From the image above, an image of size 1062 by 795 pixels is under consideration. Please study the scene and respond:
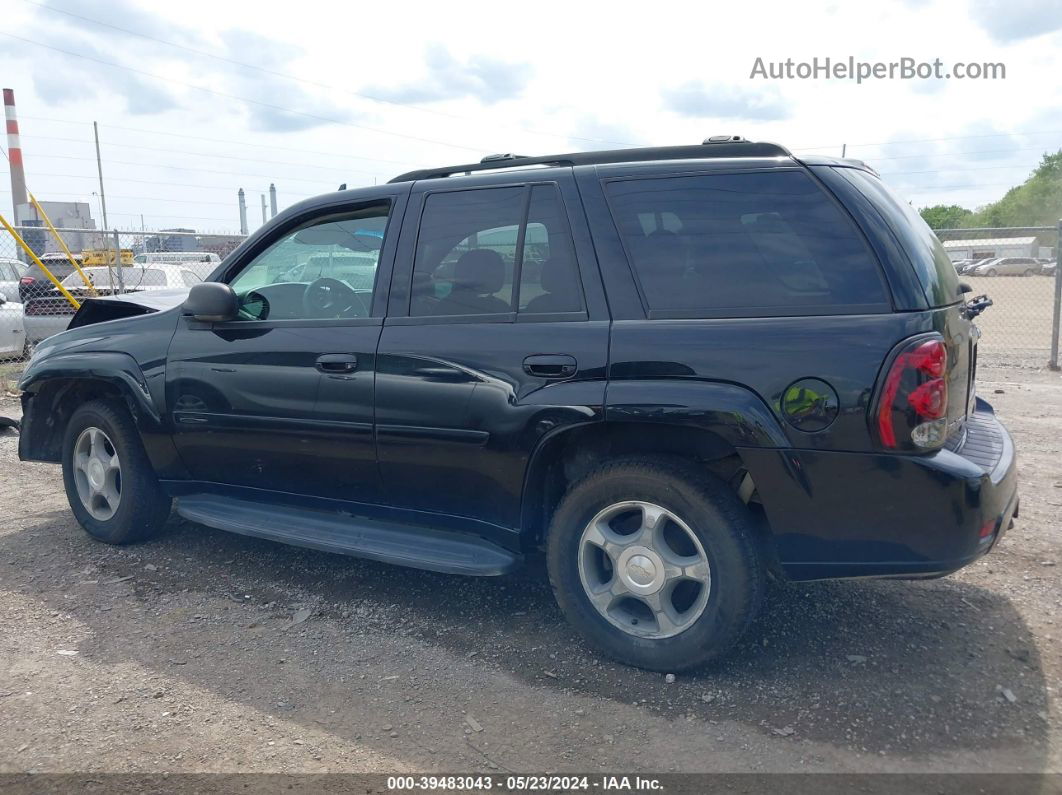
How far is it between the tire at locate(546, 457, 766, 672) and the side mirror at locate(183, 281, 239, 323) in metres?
1.90

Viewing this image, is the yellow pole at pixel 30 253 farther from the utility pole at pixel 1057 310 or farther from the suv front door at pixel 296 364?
the utility pole at pixel 1057 310

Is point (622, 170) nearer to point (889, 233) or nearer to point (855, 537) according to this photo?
point (889, 233)

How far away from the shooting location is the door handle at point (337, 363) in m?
4.06

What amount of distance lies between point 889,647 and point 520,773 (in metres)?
1.67

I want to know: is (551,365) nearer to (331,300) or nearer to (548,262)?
(548,262)

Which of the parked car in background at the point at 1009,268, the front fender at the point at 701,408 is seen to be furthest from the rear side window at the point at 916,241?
the parked car in background at the point at 1009,268

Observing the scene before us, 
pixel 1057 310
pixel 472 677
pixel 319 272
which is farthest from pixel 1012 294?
pixel 472 677

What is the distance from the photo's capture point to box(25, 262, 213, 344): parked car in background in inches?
514

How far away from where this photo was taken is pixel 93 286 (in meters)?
14.1

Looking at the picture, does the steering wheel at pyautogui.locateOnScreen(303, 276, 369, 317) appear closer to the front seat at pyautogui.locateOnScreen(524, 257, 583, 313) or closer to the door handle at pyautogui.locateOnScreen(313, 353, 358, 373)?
the door handle at pyautogui.locateOnScreen(313, 353, 358, 373)

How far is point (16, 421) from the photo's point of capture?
8375 mm

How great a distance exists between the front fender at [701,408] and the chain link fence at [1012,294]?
172 centimetres

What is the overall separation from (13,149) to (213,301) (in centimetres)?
6307

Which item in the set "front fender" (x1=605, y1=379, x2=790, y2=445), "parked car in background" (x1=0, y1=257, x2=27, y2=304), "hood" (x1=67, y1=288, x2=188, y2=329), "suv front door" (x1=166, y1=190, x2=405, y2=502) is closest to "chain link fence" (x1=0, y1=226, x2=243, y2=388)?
"parked car in background" (x1=0, y1=257, x2=27, y2=304)
